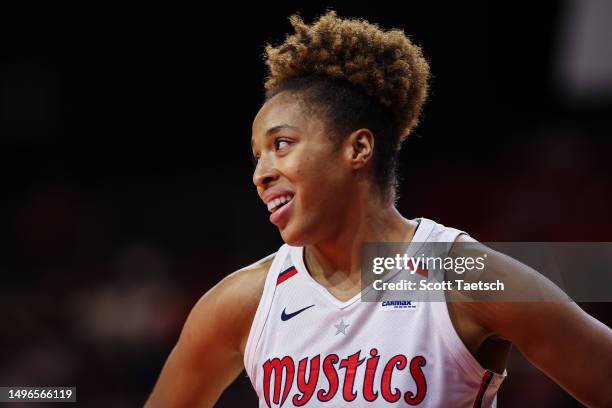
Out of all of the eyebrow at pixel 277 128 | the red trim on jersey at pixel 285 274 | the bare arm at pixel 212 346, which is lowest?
the bare arm at pixel 212 346

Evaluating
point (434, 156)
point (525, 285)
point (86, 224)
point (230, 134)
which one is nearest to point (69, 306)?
point (86, 224)

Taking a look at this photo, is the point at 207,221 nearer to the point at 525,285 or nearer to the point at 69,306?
the point at 69,306

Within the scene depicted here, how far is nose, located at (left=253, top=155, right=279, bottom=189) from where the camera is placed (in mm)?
1877

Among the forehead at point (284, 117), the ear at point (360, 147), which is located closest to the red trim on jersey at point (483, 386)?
the ear at point (360, 147)

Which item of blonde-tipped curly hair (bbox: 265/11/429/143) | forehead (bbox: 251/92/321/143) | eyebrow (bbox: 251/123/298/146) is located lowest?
eyebrow (bbox: 251/123/298/146)

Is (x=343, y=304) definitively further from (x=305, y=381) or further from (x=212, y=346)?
(x=212, y=346)

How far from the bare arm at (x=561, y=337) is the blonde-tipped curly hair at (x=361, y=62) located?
549mm

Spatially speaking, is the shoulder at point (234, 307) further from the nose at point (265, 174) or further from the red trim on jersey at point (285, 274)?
the nose at point (265, 174)

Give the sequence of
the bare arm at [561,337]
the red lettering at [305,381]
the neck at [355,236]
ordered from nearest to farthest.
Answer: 1. the bare arm at [561,337]
2. the red lettering at [305,381]
3. the neck at [355,236]

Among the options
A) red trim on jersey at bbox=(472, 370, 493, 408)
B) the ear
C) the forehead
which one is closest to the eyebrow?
the forehead

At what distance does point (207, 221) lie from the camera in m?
3.93

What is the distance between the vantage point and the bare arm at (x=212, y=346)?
202cm

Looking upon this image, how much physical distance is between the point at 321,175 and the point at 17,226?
103 inches

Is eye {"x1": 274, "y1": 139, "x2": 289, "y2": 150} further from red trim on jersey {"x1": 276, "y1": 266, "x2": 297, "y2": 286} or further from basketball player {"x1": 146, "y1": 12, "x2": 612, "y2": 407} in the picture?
red trim on jersey {"x1": 276, "y1": 266, "x2": 297, "y2": 286}
